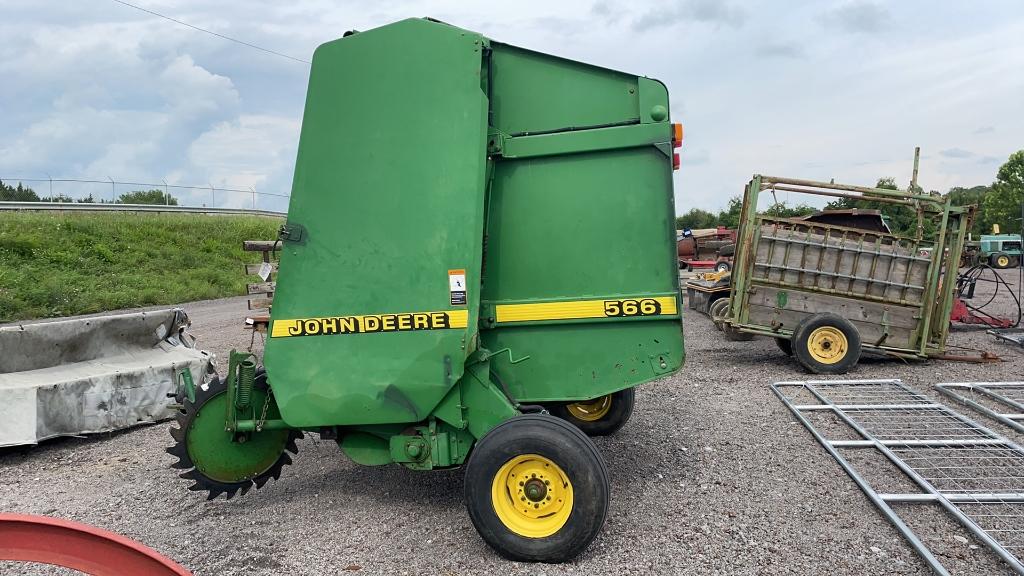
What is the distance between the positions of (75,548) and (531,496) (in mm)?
2097

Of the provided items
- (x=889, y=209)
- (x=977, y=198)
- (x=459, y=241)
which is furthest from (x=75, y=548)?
(x=977, y=198)

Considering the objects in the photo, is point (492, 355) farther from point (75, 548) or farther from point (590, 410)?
point (75, 548)

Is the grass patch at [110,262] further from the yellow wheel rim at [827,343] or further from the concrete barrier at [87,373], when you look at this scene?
the yellow wheel rim at [827,343]

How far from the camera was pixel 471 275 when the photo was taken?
142 inches

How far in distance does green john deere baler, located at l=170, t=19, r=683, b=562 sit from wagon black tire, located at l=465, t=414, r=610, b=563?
1 cm

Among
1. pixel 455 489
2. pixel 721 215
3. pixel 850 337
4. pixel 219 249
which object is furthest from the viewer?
pixel 721 215

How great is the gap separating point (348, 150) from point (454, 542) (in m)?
2.28

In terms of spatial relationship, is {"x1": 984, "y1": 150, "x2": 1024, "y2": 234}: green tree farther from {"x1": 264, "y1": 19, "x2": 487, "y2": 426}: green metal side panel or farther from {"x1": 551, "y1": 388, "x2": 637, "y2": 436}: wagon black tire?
{"x1": 264, "y1": 19, "x2": 487, "y2": 426}: green metal side panel

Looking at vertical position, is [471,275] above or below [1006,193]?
below

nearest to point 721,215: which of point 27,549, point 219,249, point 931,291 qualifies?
point 219,249

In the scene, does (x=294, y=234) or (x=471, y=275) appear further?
(x=294, y=234)

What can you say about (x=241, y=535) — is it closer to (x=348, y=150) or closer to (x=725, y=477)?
(x=348, y=150)

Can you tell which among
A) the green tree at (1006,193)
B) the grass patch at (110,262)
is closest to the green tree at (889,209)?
the grass patch at (110,262)

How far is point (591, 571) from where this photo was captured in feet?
11.1
